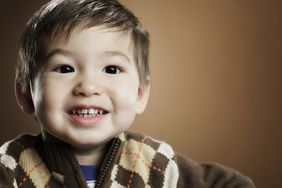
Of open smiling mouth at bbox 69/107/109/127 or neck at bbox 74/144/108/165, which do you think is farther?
neck at bbox 74/144/108/165

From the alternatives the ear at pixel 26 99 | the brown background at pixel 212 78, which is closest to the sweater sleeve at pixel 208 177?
the ear at pixel 26 99

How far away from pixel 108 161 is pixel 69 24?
321 mm

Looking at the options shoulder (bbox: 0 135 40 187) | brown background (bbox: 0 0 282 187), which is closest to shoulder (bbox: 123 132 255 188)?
shoulder (bbox: 0 135 40 187)

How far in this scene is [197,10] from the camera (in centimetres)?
190

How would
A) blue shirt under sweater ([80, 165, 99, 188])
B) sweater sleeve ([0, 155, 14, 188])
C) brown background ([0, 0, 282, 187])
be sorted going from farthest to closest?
brown background ([0, 0, 282, 187]), blue shirt under sweater ([80, 165, 99, 188]), sweater sleeve ([0, 155, 14, 188])

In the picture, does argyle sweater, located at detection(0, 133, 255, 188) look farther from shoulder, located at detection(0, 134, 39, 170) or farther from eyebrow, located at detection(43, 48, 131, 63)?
eyebrow, located at detection(43, 48, 131, 63)

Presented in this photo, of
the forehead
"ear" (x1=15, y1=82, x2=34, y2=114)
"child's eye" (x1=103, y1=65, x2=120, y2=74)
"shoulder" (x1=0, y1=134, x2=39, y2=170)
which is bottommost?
"shoulder" (x1=0, y1=134, x2=39, y2=170)

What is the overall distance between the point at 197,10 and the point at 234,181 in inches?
30.4

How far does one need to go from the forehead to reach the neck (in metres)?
0.24

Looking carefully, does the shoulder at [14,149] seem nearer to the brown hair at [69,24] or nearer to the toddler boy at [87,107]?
the toddler boy at [87,107]

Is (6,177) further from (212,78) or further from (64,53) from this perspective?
(212,78)

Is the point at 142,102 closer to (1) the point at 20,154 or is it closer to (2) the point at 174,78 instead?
(1) the point at 20,154

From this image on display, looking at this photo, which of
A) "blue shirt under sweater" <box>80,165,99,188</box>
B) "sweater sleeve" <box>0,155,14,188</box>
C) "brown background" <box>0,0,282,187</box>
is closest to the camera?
"sweater sleeve" <box>0,155,14,188</box>

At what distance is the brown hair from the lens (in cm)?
122
